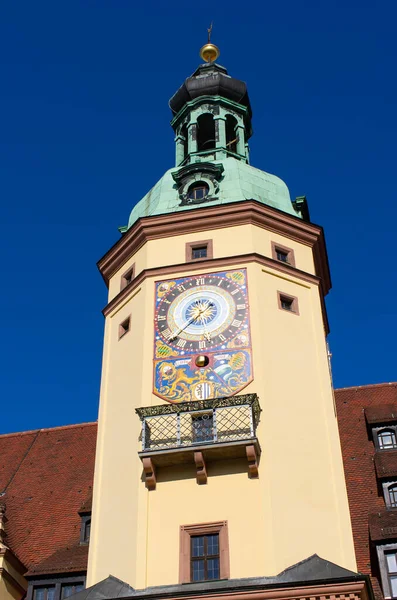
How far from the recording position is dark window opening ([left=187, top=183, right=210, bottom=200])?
74.3 feet

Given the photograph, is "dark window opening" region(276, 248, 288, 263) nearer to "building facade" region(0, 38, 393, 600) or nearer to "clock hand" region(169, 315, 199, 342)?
"building facade" region(0, 38, 393, 600)

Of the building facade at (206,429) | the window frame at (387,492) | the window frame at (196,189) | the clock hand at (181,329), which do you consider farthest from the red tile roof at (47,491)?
the window frame at (196,189)

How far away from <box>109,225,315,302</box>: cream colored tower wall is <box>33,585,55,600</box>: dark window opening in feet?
22.1

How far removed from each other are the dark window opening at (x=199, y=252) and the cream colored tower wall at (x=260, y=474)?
0.46 meters

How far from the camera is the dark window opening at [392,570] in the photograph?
17.1 m

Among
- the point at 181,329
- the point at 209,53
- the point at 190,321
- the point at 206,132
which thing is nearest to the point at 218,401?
the point at 181,329

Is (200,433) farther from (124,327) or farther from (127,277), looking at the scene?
(127,277)

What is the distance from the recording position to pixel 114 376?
20281mm

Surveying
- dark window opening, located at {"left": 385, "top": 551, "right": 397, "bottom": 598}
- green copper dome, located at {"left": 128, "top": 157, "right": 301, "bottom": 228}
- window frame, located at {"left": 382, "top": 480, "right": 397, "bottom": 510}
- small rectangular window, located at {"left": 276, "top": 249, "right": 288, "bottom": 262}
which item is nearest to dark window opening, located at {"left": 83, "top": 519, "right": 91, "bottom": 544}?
window frame, located at {"left": 382, "top": 480, "right": 397, "bottom": 510}

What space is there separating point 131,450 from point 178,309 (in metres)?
3.17

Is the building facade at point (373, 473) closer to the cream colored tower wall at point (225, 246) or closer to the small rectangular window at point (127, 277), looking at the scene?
the cream colored tower wall at point (225, 246)

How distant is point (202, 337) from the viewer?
1945 cm

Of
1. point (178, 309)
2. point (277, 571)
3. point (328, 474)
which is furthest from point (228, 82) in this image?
point (277, 571)

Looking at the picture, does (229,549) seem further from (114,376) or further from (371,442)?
(371,442)
